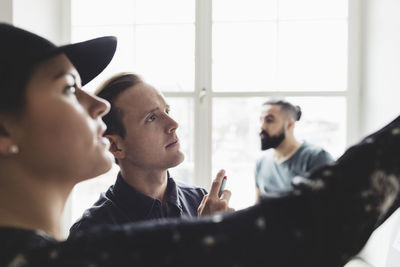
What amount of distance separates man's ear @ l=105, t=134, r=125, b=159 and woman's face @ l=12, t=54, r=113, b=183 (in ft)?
1.75

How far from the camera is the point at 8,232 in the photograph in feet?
1.64

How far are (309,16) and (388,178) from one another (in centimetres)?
227

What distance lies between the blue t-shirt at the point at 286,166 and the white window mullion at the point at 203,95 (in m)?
0.38

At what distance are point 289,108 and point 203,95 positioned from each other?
1.97 feet

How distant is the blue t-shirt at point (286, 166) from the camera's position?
2.34 metres

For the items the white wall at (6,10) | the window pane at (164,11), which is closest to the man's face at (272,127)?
the window pane at (164,11)

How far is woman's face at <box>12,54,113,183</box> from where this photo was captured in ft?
1.86

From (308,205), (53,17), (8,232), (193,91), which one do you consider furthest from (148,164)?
(53,17)

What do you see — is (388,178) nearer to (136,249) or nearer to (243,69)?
(136,249)

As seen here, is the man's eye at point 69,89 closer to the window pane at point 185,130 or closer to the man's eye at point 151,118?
the man's eye at point 151,118

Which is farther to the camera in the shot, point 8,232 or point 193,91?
point 193,91

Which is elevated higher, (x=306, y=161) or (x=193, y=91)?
(x=193, y=91)

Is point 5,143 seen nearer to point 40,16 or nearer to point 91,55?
point 91,55

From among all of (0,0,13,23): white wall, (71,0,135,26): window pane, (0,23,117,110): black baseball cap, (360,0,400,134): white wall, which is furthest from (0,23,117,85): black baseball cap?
(71,0,135,26): window pane
